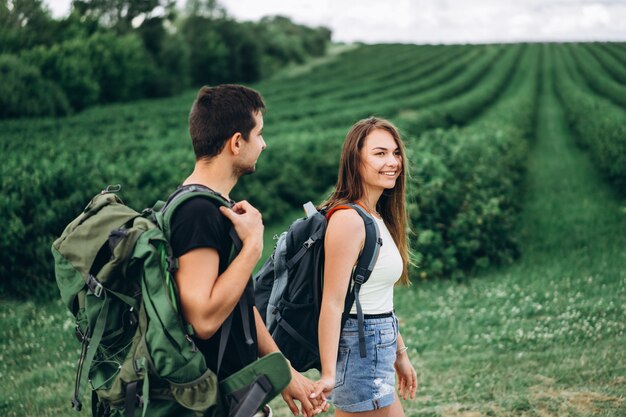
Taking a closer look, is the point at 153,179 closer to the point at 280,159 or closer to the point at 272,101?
the point at 280,159

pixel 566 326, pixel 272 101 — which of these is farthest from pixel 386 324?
pixel 272 101

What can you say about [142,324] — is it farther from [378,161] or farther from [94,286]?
[378,161]

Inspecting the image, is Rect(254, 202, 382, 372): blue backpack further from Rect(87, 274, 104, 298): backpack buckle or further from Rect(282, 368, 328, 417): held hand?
Rect(87, 274, 104, 298): backpack buckle

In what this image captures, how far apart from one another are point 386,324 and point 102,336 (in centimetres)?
119

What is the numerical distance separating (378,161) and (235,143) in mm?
780

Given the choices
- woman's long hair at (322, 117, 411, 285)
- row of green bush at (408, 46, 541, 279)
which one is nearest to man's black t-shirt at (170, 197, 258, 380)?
woman's long hair at (322, 117, 411, 285)

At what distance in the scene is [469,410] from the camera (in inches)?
186

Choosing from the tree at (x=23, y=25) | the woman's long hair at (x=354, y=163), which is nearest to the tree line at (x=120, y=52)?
the tree at (x=23, y=25)

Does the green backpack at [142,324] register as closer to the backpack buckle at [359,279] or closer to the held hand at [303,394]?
the held hand at [303,394]

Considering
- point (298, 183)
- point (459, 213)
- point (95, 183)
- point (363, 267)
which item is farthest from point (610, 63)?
point (363, 267)

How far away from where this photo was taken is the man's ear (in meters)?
2.23

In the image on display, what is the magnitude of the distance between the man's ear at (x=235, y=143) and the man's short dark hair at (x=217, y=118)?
0.01 meters

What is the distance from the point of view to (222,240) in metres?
2.10

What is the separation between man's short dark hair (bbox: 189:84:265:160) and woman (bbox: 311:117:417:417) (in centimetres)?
60
